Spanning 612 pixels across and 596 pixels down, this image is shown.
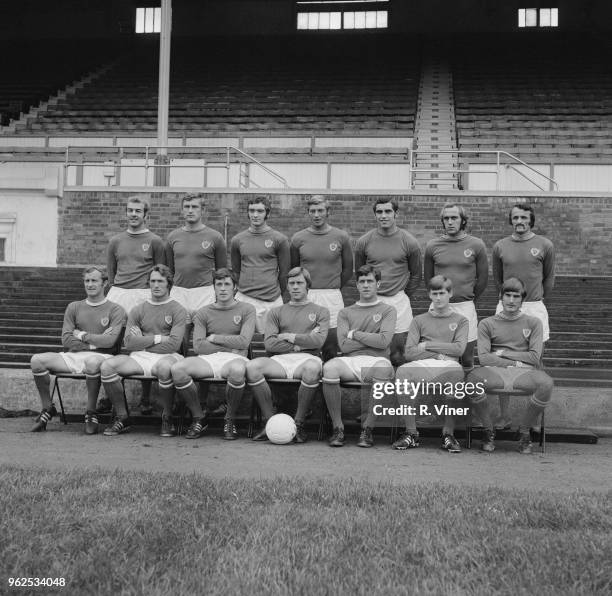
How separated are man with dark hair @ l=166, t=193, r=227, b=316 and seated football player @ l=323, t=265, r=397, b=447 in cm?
148

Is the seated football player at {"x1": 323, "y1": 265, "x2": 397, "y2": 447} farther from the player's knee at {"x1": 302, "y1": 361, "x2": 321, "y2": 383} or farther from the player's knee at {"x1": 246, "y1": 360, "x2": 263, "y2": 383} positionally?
the player's knee at {"x1": 246, "y1": 360, "x2": 263, "y2": 383}

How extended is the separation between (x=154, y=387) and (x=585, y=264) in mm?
8345

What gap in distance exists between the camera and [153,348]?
679 centimetres

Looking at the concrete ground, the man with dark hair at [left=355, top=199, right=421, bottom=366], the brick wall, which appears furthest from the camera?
the brick wall

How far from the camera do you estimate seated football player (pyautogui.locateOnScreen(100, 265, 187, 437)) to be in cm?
650

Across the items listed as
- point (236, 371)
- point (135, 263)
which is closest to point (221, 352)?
point (236, 371)

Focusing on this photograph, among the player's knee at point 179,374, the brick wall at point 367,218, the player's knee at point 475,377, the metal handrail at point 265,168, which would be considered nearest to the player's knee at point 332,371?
the player's knee at point 475,377

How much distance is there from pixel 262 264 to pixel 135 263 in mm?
1240

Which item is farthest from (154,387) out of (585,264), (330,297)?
(585,264)

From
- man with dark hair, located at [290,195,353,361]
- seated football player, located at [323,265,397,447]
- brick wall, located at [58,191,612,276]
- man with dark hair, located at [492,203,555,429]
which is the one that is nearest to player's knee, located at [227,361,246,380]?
seated football player, located at [323,265,397,447]

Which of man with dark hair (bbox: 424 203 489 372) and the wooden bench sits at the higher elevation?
man with dark hair (bbox: 424 203 489 372)

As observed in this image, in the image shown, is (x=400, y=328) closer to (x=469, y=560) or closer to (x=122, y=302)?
(x=122, y=302)

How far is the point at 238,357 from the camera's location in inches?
256

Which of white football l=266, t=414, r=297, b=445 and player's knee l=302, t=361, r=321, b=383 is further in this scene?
player's knee l=302, t=361, r=321, b=383
